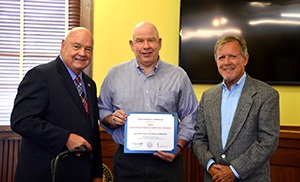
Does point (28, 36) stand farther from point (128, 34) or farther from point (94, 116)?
point (94, 116)

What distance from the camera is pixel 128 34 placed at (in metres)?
3.31

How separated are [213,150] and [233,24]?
1560mm

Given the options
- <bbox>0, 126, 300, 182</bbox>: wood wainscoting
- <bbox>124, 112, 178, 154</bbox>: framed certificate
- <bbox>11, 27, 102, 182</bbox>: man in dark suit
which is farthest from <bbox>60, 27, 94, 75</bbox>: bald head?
<bbox>0, 126, 300, 182</bbox>: wood wainscoting

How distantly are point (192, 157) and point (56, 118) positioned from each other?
1697mm

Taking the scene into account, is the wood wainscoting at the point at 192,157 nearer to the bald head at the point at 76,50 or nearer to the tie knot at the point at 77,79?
the tie knot at the point at 77,79

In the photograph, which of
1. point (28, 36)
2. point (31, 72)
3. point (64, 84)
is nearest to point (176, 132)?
point (64, 84)

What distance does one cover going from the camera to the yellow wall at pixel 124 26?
3285 mm

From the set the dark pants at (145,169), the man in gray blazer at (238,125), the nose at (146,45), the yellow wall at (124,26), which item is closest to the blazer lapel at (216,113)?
the man in gray blazer at (238,125)

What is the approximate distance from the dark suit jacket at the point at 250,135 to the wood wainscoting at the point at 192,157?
930 millimetres

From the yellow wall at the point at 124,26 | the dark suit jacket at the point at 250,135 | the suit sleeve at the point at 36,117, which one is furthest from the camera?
the yellow wall at the point at 124,26

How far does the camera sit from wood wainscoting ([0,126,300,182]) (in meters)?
2.76

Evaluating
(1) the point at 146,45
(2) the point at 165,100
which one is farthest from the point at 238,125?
(1) the point at 146,45

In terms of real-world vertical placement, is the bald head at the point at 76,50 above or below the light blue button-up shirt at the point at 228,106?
above

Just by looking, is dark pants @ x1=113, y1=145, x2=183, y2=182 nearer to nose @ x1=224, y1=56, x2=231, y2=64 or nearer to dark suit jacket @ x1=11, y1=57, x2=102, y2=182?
dark suit jacket @ x1=11, y1=57, x2=102, y2=182
